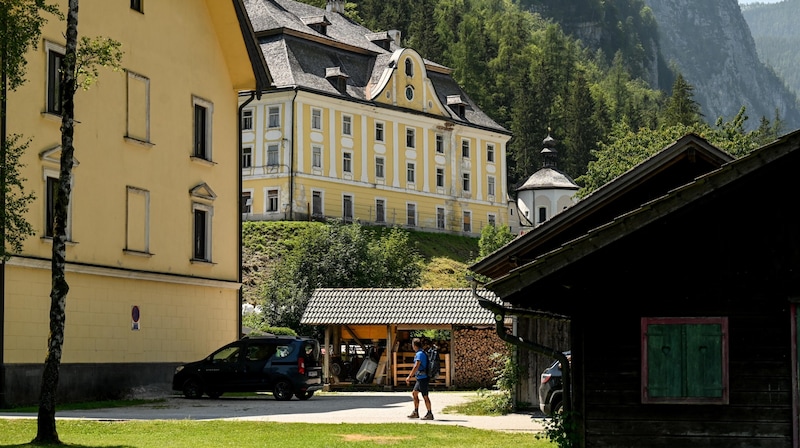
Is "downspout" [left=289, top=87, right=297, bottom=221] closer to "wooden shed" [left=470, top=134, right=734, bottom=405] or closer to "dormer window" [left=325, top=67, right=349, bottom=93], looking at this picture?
"dormer window" [left=325, top=67, right=349, bottom=93]

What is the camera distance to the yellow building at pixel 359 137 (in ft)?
277

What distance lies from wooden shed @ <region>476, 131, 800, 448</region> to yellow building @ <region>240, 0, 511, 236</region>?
222 ft

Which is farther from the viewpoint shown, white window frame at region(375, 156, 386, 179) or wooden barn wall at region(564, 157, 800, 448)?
white window frame at region(375, 156, 386, 179)

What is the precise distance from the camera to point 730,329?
51.4ft

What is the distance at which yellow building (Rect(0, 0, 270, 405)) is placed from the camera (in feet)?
103

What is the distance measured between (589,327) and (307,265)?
51.5 meters

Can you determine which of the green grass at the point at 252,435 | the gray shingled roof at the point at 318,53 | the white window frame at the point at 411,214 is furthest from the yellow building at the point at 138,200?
the white window frame at the point at 411,214

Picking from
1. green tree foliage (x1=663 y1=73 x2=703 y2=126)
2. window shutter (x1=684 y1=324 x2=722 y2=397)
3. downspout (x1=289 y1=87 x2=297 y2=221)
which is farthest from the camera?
green tree foliage (x1=663 y1=73 x2=703 y2=126)

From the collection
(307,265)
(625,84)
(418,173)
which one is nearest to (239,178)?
(307,265)

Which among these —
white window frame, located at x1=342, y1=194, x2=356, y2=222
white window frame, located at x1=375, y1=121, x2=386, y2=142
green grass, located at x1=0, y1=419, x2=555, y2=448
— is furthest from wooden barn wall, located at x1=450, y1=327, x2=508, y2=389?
white window frame, located at x1=375, y1=121, x2=386, y2=142

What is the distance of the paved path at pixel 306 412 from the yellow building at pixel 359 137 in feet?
157

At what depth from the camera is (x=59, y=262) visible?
2058cm

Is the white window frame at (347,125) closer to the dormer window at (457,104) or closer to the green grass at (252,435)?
the dormer window at (457,104)

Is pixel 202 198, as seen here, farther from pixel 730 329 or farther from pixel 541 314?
pixel 730 329
